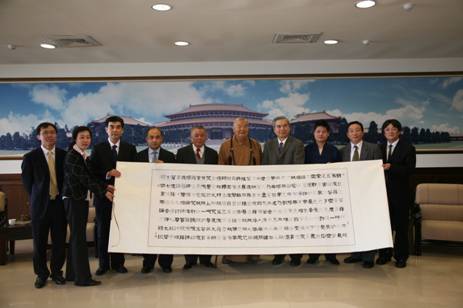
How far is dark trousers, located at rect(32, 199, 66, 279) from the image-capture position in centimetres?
370

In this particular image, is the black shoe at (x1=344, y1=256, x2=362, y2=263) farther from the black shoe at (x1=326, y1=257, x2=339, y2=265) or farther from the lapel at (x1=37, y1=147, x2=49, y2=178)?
the lapel at (x1=37, y1=147, x2=49, y2=178)

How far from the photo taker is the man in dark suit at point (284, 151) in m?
4.26

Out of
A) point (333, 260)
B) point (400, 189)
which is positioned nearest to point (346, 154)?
point (400, 189)

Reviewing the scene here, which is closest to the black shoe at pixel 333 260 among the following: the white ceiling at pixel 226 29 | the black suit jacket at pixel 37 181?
the white ceiling at pixel 226 29

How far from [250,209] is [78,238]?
1561 millimetres

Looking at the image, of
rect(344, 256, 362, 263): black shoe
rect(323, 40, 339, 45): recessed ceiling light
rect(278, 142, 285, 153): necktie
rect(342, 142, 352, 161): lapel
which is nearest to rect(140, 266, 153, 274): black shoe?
rect(278, 142, 285, 153): necktie

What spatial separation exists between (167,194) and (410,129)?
4479mm

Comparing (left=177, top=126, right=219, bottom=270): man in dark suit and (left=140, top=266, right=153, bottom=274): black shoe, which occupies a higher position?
(left=177, top=126, right=219, bottom=270): man in dark suit

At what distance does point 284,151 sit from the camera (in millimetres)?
4285

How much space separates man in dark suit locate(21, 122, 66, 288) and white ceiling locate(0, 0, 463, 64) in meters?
1.44

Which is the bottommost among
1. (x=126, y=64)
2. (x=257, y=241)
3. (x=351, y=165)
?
(x=257, y=241)

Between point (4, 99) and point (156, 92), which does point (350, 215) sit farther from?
point (4, 99)

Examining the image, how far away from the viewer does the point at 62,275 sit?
381 cm

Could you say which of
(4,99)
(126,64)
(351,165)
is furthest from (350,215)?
(4,99)
